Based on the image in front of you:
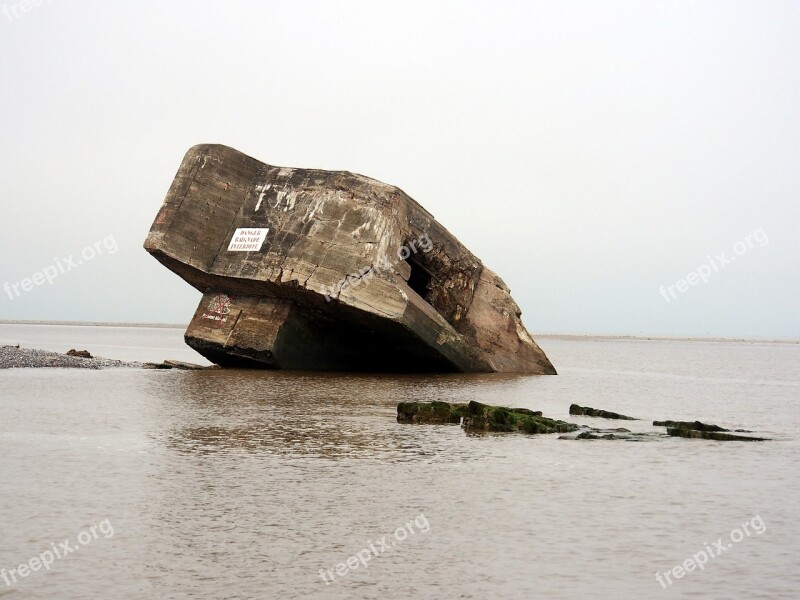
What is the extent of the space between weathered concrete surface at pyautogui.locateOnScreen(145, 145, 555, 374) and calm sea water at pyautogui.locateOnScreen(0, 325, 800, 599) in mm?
4921

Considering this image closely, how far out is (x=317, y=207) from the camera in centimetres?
1784

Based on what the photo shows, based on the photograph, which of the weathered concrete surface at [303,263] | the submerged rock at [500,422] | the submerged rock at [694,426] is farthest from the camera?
the weathered concrete surface at [303,263]

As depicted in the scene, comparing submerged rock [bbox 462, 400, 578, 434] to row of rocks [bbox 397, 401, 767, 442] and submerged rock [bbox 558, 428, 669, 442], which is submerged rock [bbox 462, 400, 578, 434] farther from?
submerged rock [bbox 558, 428, 669, 442]

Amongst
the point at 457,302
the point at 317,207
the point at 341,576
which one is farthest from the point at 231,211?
the point at 341,576

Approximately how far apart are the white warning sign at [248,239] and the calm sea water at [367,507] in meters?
5.89

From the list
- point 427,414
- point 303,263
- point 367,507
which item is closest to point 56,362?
point 303,263

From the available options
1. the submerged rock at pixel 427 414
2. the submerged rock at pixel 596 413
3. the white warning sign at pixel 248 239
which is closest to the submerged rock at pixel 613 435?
the submerged rock at pixel 427 414

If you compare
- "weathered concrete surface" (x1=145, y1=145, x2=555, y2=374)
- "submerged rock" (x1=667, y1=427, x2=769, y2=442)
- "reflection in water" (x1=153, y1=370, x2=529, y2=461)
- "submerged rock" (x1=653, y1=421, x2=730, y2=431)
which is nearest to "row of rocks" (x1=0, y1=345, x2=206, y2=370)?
"reflection in water" (x1=153, y1=370, x2=529, y2=461)

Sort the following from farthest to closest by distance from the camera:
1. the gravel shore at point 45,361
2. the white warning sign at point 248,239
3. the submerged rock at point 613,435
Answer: the gravel shore at point 45,361 < the white warning sign at point 248,239 < the submerged rock at point 613,435

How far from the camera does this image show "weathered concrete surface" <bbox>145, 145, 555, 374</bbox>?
1689 cm

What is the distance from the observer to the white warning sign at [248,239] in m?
17.7

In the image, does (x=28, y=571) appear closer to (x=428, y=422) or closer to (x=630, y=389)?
(x=428, y=422)

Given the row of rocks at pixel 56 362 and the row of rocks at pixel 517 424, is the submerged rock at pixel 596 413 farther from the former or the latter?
the row of rocks at pixel 56 362

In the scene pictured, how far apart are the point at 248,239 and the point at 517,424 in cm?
857
